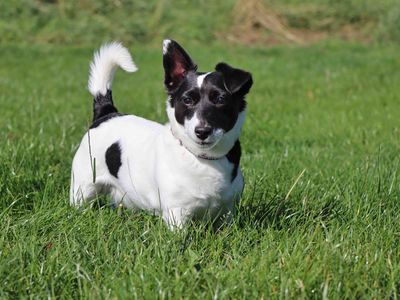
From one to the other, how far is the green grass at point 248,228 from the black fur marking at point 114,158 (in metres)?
0.24

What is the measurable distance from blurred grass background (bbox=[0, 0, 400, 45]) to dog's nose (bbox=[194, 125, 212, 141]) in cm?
1334

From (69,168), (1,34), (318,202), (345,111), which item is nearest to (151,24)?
(1,34)

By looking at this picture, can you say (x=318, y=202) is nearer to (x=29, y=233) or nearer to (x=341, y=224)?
(x=341, y=224)

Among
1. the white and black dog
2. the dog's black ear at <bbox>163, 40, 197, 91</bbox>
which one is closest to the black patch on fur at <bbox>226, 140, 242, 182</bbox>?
the white and black dog

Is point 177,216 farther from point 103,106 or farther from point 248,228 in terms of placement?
point 103,106

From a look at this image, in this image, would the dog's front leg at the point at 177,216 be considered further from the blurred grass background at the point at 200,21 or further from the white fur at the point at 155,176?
the blurred grass background at the point at 200,21

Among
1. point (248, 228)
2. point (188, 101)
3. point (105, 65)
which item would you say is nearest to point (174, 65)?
point (188, 101)

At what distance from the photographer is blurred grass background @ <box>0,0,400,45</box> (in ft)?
54.3

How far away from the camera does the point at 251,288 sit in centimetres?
281

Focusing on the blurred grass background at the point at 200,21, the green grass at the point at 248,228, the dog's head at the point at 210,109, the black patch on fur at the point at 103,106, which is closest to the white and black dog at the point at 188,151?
the dog's head at the point at 210,109

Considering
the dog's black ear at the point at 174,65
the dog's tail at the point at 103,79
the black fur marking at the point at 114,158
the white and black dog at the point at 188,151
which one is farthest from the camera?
the dog's tail at the point at 103,79

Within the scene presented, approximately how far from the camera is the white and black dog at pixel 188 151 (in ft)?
11.3

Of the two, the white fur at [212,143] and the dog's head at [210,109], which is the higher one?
the dog's head at [210,109]

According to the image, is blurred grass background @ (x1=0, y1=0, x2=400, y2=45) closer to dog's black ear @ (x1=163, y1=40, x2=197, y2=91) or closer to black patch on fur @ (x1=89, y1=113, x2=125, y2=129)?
black patch on fur @ (x1=89, y1=113, x2=125, y2=129)
